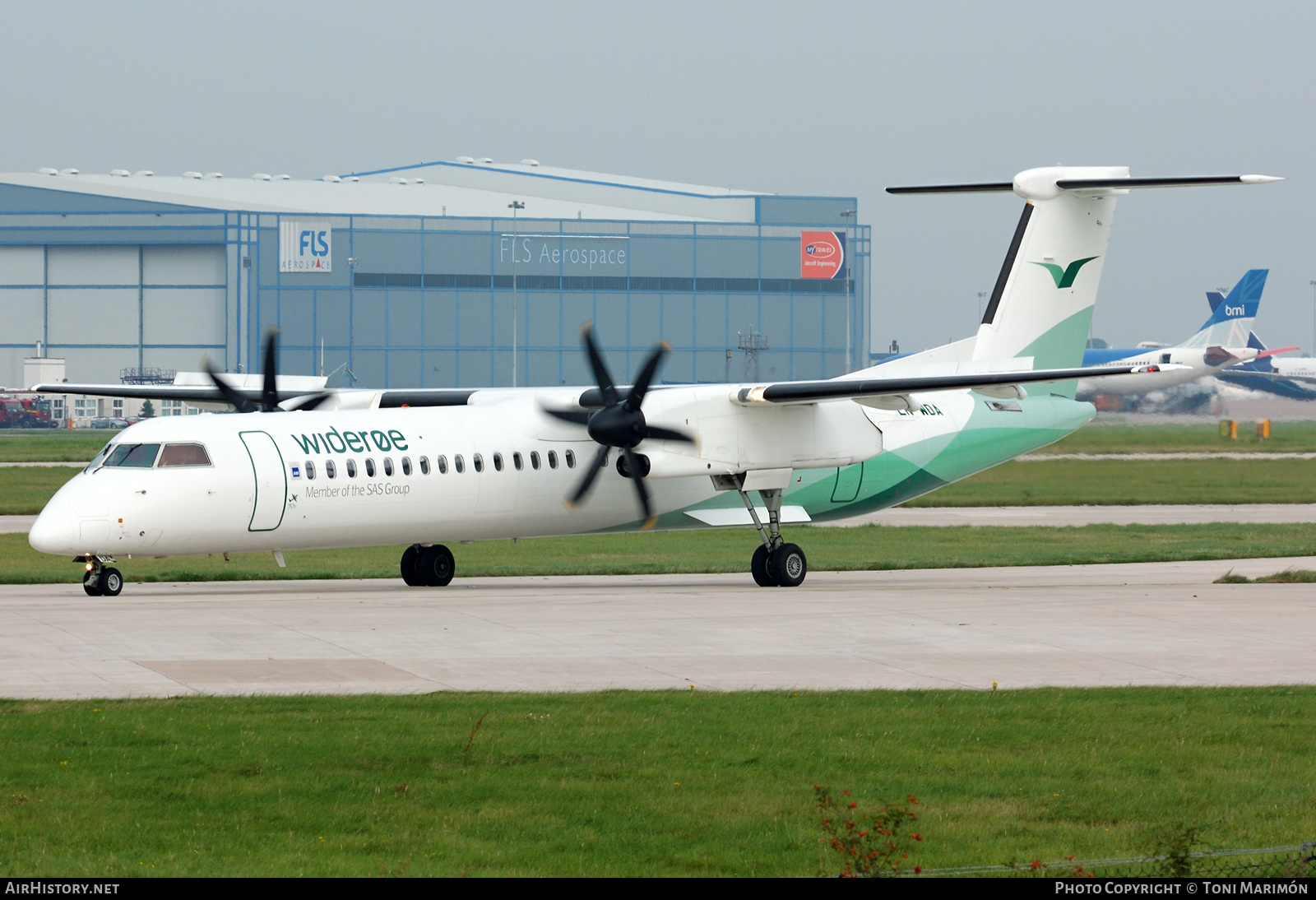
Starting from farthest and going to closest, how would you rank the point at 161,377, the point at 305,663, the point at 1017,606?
the point at 161,377 < the point at 1017,606 < the point at 305,663

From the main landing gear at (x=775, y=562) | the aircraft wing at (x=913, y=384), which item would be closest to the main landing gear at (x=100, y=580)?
the main landing gear at (x=775, y=562)

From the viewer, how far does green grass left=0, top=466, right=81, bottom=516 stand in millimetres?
45719

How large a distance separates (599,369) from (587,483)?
2.03 m

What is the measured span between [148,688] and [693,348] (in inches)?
4012

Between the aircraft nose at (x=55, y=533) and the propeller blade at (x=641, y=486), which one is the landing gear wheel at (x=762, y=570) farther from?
the aircraft nose at (x=55, y=533)

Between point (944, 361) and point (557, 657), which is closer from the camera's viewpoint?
point (557, 657)

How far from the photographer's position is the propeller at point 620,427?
25016 mm

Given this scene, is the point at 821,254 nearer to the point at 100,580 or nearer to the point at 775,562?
the point at 775,562

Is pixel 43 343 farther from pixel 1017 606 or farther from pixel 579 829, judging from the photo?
pixel 579 829

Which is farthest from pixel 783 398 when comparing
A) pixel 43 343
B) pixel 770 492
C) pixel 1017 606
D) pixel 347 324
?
pixel 43 343

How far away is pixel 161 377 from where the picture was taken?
364ft

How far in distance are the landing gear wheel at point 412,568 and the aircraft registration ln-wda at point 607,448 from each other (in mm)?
43

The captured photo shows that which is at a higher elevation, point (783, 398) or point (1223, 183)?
point (1223, 183)

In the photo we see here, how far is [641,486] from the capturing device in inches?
1043
